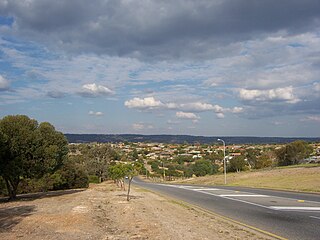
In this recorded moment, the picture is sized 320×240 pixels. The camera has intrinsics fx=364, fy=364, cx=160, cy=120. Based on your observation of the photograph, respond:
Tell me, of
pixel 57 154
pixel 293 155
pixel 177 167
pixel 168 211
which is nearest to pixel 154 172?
pixel 177 167

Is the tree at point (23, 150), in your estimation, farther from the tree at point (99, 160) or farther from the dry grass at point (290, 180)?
the tree at point (99, 160)

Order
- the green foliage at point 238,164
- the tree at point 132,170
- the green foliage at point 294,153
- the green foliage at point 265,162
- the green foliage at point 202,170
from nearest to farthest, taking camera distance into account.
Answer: the tree at point 132,170 < the green foliage at point 294,153 < the green foliage at point 238,164 < the green foliage at point 265,162 < the green foliage at point 202,170

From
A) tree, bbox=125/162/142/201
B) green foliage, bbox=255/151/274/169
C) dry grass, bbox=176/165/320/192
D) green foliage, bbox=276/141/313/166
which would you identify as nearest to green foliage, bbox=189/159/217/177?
green foliage, bbox=255/151/274/169

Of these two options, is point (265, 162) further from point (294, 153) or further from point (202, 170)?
point (202, 170)

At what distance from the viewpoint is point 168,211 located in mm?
16547

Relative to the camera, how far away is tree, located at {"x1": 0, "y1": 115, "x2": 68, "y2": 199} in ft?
79.3

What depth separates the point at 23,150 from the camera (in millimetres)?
24672

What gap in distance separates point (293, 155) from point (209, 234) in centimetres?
8119

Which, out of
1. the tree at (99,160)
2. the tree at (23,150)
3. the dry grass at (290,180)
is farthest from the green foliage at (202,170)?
the tree at (23,150)

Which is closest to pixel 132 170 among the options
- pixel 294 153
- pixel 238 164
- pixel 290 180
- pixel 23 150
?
pixel 23 150

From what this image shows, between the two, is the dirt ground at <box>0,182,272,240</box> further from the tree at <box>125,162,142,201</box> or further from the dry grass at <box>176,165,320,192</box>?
the dry grass at <box>176,165,320,192</box>

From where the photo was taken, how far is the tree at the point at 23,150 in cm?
2416

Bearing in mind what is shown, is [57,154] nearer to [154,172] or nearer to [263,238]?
[263,238]

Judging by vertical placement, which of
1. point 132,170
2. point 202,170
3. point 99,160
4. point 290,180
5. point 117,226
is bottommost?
point 202,170
